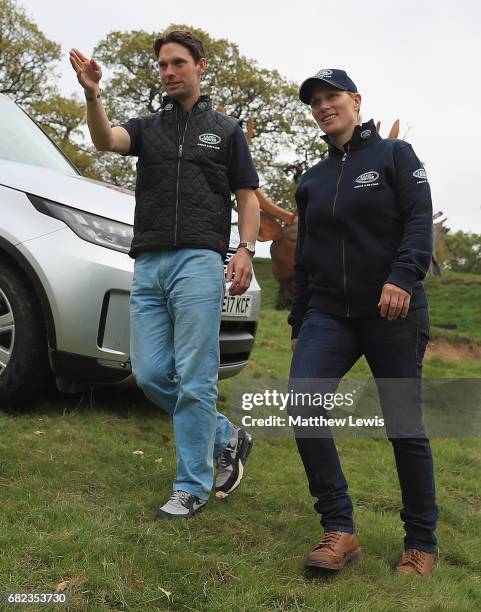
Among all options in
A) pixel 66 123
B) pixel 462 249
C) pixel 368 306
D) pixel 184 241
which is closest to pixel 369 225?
pixel 368 306

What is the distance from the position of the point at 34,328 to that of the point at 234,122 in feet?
5.34

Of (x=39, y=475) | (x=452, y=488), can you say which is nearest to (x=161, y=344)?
(x=39, y=475)

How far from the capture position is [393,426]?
9.26 feet

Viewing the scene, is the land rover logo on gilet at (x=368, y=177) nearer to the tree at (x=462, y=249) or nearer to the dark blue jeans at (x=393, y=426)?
the dark blue jeans at (x=393, y=426)

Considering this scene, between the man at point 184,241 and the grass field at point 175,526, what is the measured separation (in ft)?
1.03

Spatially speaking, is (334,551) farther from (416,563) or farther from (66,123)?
(66,123)

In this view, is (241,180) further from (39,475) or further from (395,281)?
(39,475)

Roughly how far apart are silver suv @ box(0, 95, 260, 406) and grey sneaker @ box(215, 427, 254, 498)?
75 centimetres

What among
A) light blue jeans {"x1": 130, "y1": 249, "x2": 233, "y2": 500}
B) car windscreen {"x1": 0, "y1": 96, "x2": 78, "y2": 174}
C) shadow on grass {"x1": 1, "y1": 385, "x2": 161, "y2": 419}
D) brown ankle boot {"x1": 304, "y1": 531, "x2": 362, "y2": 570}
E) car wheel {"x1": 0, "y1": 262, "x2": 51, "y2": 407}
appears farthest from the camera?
car windscreen {"x1": 0, "y1": 96, "x2": 78, "y2": 174}

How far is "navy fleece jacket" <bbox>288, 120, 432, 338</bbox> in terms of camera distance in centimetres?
276

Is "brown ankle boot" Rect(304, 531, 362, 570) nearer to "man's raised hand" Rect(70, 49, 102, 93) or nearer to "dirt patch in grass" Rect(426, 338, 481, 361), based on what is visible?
"man's raised hand" Rect(70, 49, 102, 93)

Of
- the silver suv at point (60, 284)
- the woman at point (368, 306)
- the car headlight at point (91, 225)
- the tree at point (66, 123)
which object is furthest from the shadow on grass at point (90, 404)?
the tree at point (66, 123)

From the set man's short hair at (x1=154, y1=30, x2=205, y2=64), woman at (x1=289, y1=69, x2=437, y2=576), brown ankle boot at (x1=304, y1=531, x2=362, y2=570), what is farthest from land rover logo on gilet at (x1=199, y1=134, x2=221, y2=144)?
brown ankle boot at (x1=304, y1=531, x2=362, y2=570)

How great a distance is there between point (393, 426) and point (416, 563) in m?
0.54
